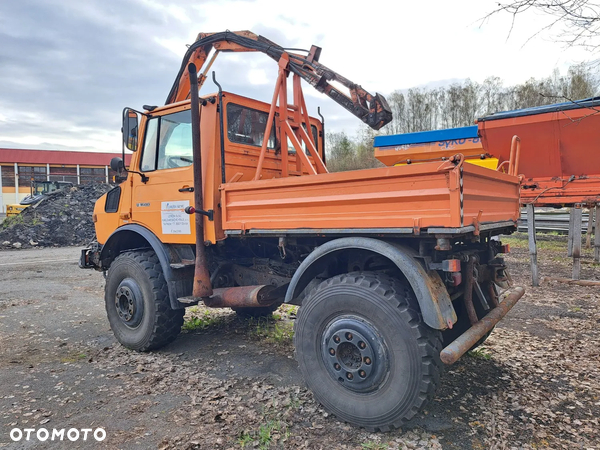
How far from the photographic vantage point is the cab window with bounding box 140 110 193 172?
4.25 metres

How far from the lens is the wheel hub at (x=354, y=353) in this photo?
9.09 feet

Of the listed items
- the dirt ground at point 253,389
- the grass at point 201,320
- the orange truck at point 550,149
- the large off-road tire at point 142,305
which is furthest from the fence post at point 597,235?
the large off-road tire at point 142,305

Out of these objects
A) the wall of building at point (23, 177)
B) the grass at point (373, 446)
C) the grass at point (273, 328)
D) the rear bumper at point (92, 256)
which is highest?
the wall of building at point (23, 177)

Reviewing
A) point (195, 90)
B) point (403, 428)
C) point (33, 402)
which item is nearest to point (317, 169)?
point (195, 90)

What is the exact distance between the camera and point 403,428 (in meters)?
2.86

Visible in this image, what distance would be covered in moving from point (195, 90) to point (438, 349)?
10.0ft

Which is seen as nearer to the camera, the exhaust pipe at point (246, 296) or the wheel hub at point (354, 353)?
the wheel hub at point (354, 353)

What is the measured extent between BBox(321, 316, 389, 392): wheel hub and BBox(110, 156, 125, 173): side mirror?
3.05 metres

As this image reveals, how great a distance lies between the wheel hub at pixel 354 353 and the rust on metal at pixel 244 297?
1028mm

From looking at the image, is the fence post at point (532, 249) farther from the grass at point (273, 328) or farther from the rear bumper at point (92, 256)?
the rear bumper at point (92, 256)

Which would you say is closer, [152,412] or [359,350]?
[359,350]

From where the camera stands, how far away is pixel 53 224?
Result: 54.3 ft

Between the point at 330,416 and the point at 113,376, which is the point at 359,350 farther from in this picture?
the point at 113,376

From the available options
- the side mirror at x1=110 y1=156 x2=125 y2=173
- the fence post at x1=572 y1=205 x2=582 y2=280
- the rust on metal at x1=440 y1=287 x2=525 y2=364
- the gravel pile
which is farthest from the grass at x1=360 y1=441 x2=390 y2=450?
the gravel pile
